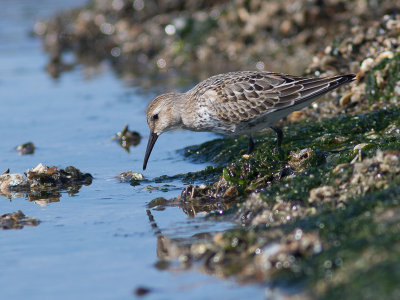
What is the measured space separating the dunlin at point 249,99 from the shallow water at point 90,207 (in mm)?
726

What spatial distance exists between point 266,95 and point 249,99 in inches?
7.6

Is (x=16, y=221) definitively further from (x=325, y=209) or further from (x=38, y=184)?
(x=325, y=209)

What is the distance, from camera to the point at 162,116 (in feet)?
25.5

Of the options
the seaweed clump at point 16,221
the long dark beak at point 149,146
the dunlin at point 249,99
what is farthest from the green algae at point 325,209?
the seaweed clump at point 16,221

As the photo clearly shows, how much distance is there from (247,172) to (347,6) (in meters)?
7.24

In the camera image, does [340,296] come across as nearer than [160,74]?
Yes

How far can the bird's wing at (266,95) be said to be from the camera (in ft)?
23.5

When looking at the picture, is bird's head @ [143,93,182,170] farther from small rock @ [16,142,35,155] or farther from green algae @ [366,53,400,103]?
green algae @ [366,53,400,103]

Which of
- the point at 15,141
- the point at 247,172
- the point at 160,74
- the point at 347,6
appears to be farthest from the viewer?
the point at 160,74

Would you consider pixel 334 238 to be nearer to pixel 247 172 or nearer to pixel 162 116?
pixel 247 172

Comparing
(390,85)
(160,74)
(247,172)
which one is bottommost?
(247,172)

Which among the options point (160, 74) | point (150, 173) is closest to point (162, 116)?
point (150, 173)

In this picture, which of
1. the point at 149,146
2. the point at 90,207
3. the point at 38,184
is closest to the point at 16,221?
the point at 90,207

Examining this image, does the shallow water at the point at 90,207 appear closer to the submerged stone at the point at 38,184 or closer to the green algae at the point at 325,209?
the submerged stone at the point at 38,184
